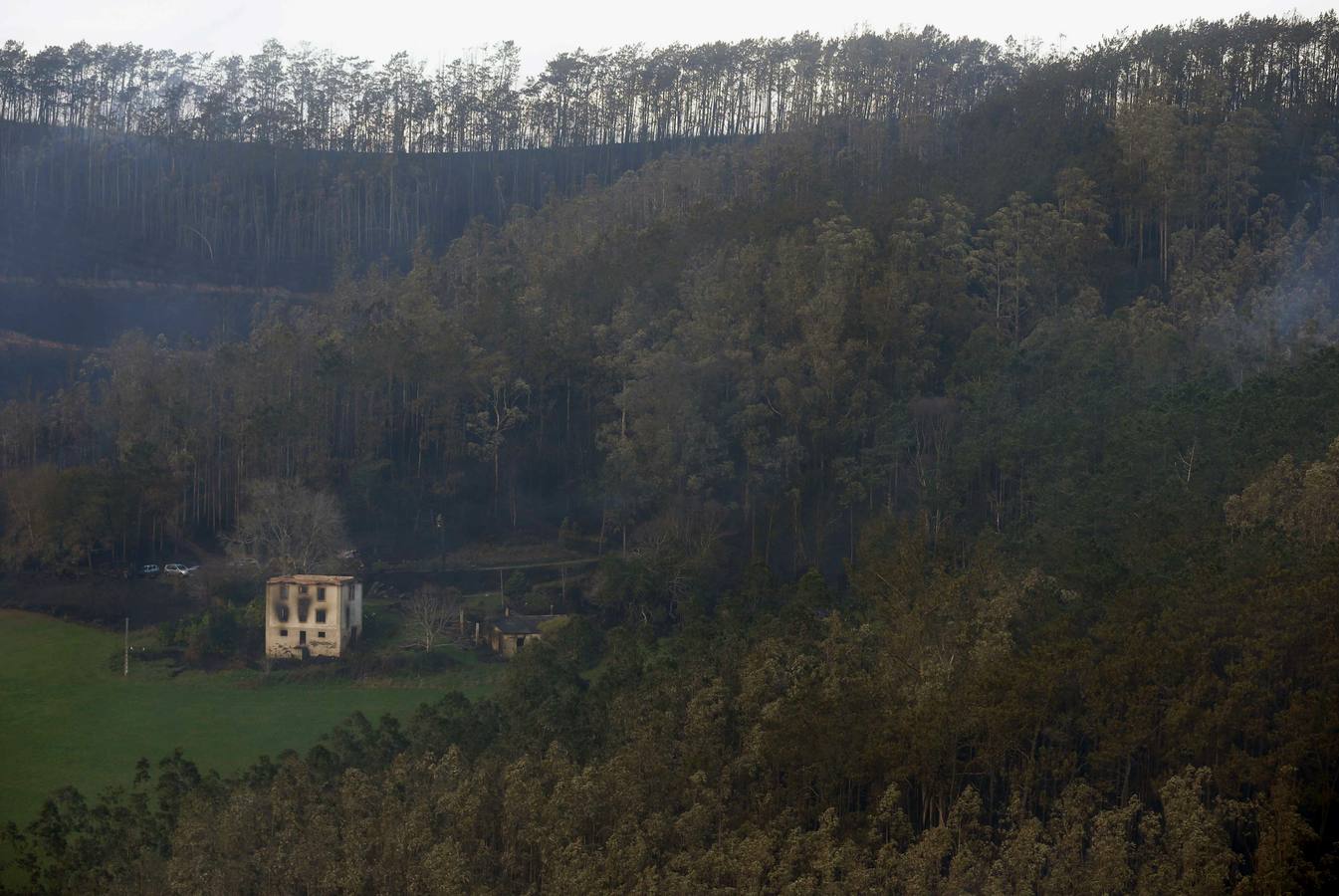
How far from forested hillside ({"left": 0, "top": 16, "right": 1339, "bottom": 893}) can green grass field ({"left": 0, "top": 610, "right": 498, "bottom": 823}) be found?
155 centimetres

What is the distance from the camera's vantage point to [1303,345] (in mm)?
30297

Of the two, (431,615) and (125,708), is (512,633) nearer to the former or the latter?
(431,615)

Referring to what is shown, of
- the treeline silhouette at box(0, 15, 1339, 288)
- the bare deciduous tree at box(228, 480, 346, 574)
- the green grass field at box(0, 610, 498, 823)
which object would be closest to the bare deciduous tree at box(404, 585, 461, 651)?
the green grass field at box(0, 610, 498, 823)

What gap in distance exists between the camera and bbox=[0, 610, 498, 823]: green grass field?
2294 centimetres

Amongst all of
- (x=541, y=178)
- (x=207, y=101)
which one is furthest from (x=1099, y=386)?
(x=207, y=101)

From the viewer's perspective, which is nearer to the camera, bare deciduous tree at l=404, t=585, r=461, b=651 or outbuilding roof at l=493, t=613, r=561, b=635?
outbuilding roof at l=493, t=613, r=561, b=635

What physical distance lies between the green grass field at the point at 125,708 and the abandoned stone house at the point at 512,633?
Answer: 636 millimetres

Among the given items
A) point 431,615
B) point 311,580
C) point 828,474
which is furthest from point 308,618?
point 828,474

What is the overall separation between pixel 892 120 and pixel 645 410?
2054 centimetres

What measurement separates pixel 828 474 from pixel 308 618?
1177 centimetres

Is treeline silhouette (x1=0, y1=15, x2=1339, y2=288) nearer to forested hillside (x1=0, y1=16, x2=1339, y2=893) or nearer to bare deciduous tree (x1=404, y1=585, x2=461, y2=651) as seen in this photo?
forested hillside (x1=0, y1=16, x2=1339, y2=893)

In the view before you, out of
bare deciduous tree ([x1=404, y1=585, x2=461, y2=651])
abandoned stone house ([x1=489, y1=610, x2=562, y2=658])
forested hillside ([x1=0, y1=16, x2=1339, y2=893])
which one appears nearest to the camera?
forested hillside ([x1=0, y1=16, x2=1339, y2=893])

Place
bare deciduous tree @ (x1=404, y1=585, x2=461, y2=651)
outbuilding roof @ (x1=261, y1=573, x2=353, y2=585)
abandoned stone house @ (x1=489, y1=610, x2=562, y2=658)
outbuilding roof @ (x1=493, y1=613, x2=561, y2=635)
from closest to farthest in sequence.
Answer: abandoned stone house @ (x1=489, y1=610, x2=562, y2=658)
outbuilding roof @ (x1=493, y1=613, x2=561, y2=635)
outbuilding roof @ (x1=261, y1=573, x2=353, y2=585)
bare deciduous tree @ (x1=404, y1=585, x2=461, y2=651)

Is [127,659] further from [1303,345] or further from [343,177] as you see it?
[343,177]
